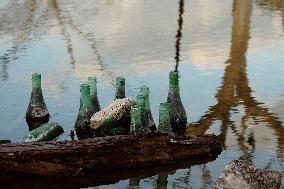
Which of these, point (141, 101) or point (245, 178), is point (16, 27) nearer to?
point (141, 101)

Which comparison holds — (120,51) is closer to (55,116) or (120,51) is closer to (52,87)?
(52,87)

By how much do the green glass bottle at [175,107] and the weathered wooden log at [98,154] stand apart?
49.3 inches

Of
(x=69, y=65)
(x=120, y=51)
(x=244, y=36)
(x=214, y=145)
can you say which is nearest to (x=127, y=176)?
(x=214, y=145)

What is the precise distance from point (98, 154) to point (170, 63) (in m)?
5.83

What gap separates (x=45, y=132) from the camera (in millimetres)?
7652

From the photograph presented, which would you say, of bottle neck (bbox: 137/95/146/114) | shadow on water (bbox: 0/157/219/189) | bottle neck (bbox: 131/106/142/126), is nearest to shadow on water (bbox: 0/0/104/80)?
bottle neck (bbox: 137/95/146/114)

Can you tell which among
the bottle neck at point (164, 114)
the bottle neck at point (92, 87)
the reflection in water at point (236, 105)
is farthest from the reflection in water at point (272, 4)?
the bottle neck at point (164, 114)

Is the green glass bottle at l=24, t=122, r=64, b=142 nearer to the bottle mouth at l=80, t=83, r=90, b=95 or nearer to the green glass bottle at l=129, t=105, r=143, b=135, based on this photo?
the bottle mouth at l=80, t=83, r=90, b=95

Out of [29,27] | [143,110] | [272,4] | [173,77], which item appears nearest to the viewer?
[143,110]

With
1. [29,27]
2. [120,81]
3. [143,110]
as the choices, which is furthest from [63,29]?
[143,110]

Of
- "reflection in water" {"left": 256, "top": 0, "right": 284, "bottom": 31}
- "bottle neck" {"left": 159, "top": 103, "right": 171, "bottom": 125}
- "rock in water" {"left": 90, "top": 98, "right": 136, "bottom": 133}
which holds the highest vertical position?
"bottle neck" {"left": 159, "top": 103, "right": 171, "bottom": 125}

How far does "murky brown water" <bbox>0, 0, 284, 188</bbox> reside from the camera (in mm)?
7781

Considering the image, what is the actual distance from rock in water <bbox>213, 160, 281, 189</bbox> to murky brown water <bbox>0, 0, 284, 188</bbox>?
1.09 ft

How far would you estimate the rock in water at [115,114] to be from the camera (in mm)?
7754
